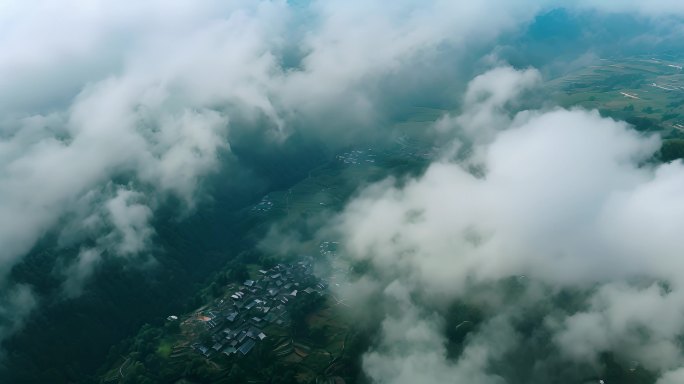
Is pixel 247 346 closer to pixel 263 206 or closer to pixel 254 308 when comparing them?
pixel 254 308

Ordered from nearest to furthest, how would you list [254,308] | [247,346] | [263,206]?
[247,346]
[254,308]
[263,206]

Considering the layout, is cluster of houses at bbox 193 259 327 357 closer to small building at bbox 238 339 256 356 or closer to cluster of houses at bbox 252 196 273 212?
small building at bbox 238 339 256 356

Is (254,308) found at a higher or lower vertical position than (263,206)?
higher

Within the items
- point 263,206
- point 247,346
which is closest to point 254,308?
point 247,346

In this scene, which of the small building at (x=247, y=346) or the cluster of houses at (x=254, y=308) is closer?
the small building at (x=247, y=346)

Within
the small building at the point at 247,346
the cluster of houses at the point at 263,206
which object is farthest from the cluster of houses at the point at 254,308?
the cluster of houses at the point at 263,206

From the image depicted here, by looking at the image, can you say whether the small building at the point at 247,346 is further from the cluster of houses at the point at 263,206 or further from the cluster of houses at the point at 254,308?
the cluster of houses at the point at 263,206

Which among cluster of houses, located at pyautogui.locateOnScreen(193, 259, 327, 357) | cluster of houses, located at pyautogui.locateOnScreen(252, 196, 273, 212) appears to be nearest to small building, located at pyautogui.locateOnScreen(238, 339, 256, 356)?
cluster of houses, located at pyautogui.locateOnScreen(193, 259, 327, 357)

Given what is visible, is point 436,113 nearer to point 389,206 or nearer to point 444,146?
point 444,146
